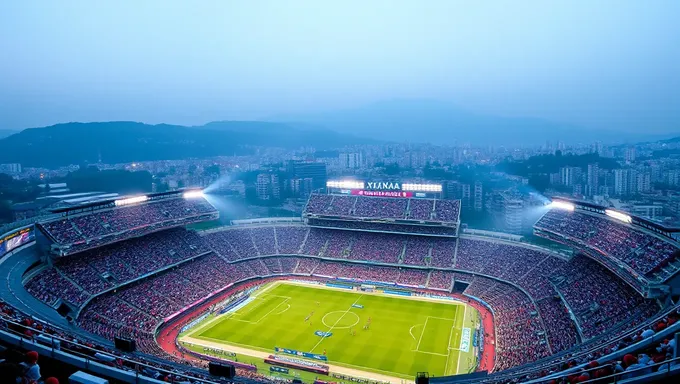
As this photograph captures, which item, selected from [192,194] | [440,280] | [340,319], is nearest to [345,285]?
[340,319]

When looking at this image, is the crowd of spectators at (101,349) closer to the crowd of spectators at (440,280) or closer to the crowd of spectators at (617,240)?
the crowd of spectators at (440,280)

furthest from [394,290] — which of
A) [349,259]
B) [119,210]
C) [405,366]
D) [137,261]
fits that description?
[119,210]

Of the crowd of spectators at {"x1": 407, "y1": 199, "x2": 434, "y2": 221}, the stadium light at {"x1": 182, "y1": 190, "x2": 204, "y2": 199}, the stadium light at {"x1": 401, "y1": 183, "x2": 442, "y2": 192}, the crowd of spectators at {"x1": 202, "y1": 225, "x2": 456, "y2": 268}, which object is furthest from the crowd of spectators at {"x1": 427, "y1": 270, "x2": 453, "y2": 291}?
the stadium light at {"x1": 182, "y1": 190, "x2": 204, "y2": 199}

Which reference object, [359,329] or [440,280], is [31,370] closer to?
[359,329]

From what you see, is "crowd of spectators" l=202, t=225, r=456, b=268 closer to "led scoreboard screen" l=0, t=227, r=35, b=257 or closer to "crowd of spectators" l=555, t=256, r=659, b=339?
"crowd of spectators" l=555, t=256, r=659, b=339

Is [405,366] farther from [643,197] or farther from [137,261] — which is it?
[643,197]

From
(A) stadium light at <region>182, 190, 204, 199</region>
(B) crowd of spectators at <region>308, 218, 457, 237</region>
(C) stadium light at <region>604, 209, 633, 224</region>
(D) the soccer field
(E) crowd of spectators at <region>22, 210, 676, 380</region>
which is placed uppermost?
(A) stadium light at <region>182, 190, 204, 199</region>
